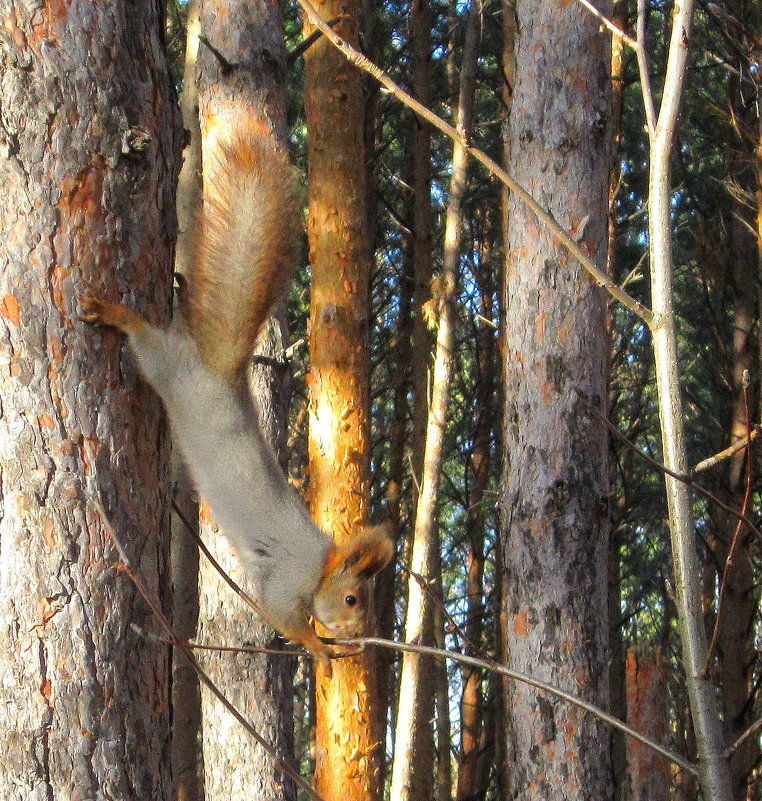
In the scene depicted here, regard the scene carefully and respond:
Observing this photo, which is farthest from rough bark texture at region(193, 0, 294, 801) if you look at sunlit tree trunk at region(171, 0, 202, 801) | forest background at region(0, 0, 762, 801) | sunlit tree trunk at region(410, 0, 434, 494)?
sunlit tree trunk at region(410, 0, 434, 494)

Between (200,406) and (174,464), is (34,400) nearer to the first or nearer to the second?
(200,406)

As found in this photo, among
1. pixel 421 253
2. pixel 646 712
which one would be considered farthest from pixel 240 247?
pixel 646 712

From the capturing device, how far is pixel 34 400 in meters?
1.79

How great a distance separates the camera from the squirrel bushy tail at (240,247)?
8.23ft

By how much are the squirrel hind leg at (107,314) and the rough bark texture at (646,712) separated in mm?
5023

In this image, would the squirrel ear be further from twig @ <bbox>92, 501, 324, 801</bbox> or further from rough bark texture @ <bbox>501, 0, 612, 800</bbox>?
twig @ <bbox>92, 501, 324, 801</bbox>

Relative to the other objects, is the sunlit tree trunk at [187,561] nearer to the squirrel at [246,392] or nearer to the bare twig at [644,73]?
the squirrel at [246,392]

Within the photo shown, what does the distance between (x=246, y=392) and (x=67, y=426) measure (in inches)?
41.6

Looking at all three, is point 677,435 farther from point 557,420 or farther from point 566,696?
point 557,420

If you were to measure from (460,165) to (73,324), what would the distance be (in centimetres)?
Answer: 371

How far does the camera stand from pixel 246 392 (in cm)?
285

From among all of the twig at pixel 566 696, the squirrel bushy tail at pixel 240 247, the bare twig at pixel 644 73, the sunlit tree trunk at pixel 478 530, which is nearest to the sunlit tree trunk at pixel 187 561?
the squirrel bushy tail at pixel 240 247

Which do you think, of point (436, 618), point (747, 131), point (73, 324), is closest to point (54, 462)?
point (73, 324)

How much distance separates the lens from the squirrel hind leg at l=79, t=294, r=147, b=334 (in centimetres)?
184
